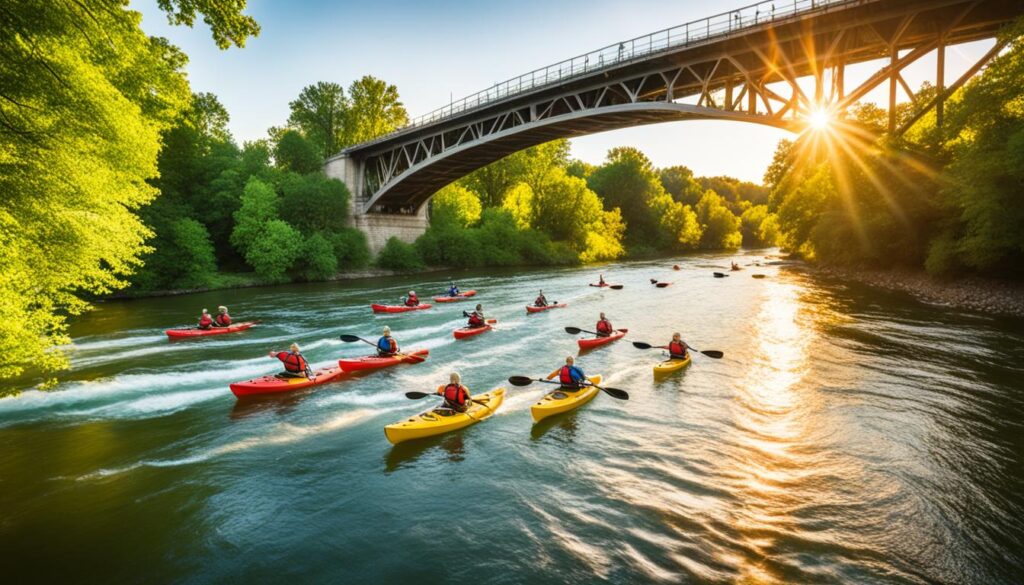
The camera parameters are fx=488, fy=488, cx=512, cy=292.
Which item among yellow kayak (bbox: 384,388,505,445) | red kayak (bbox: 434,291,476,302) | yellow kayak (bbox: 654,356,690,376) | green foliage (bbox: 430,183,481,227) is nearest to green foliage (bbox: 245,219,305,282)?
red kayak (bbox: 434,291,476,302)

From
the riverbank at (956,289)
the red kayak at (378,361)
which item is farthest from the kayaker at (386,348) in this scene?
the riverbank at (956,289)

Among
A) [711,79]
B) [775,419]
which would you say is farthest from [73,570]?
[711,79]

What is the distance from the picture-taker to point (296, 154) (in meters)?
46.4

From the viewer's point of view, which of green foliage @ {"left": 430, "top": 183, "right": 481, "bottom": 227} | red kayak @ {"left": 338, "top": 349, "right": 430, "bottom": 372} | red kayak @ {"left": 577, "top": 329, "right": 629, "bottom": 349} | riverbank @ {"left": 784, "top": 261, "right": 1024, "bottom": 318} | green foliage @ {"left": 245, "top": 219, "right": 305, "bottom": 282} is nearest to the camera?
red kayak @ {"left": 338, "top": 349, "right": 430, "bottom": 372}

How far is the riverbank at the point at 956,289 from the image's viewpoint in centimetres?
2047

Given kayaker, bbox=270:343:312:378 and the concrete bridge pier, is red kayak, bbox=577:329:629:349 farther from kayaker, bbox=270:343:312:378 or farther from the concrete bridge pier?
the concrete bridge pier

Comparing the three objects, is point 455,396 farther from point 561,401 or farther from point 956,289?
point 956,289

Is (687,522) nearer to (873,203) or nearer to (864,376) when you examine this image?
(864,376)

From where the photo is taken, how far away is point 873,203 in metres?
27.7

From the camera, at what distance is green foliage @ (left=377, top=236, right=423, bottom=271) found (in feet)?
147

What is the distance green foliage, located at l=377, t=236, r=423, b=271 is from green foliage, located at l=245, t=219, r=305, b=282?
29.4 ft

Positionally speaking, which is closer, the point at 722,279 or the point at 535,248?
the point at 722,279

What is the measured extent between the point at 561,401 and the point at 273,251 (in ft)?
104

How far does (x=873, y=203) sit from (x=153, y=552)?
3413cm
